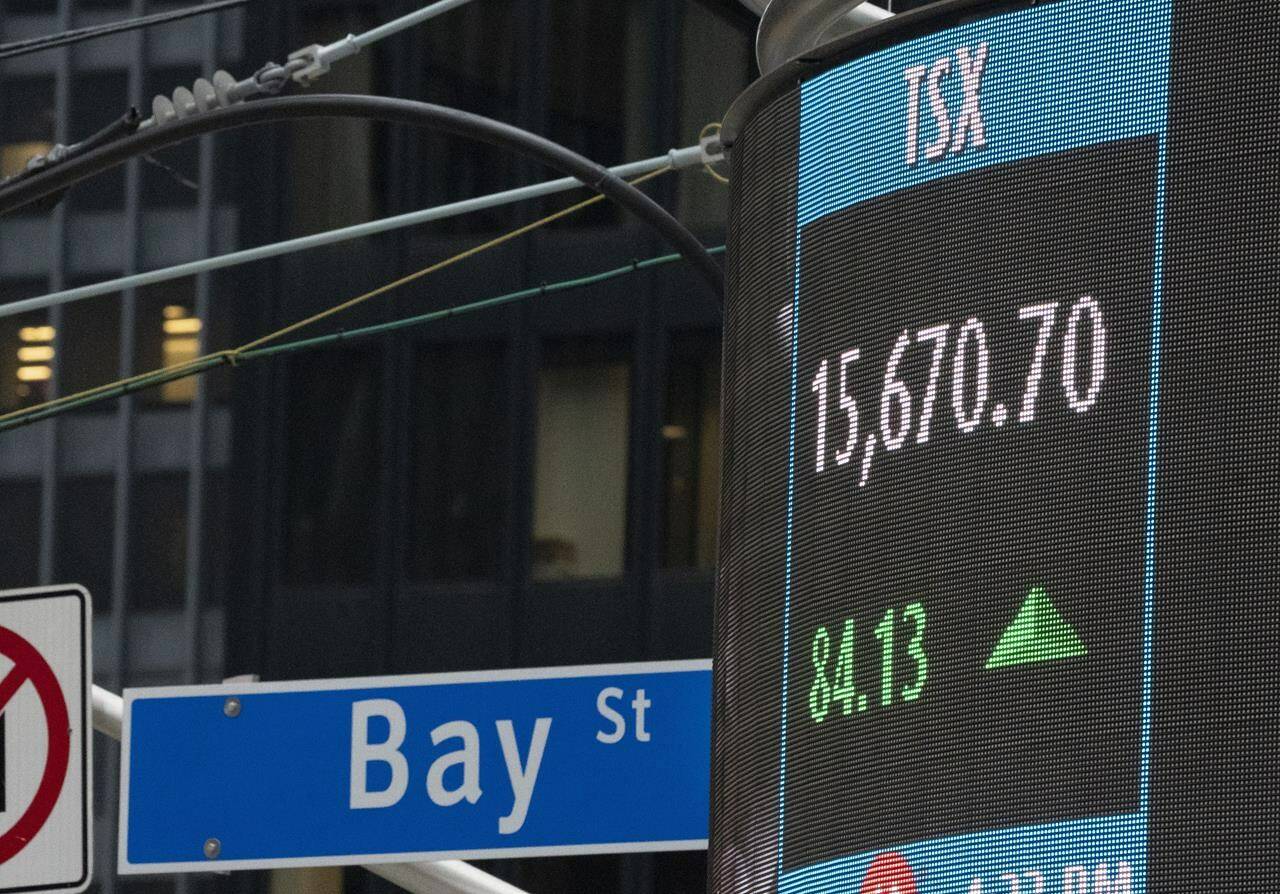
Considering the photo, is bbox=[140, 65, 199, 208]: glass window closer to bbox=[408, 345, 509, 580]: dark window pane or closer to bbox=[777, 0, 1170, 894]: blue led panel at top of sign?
bbox=[408, 345, 509, 580]: dark window pane

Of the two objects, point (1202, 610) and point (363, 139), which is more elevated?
point (363, 139)

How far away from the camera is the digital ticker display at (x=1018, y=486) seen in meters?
4.19

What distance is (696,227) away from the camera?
2925cm

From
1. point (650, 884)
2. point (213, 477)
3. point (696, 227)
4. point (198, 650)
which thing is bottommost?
point (650, 884)

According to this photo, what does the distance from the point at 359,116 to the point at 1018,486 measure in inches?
226

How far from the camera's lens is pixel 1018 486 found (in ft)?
14.5

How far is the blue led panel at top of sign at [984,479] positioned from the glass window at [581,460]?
25.1 meters

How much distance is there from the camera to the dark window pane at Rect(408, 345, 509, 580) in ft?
100

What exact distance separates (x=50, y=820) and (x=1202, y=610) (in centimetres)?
455

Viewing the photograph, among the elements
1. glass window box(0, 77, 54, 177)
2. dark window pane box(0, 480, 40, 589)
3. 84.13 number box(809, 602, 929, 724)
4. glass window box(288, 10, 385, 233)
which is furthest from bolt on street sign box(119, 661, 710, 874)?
glass window box(0, 77, 54, 177)

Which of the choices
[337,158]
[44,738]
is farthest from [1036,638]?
[337,158]

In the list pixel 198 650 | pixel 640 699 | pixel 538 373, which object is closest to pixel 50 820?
pixel 640 699

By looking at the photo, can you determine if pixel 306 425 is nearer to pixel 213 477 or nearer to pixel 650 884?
pixel 213 477

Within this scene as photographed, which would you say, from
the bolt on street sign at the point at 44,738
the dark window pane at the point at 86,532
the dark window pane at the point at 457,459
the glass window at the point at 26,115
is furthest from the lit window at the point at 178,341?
the bolt on street sign at the point at 44,738
